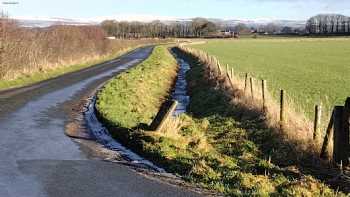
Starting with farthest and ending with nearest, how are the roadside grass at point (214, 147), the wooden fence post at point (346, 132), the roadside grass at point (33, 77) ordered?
the roadside grass at point (33, 77)
the wooden fence post at point (346, 132)
the roadside grass at point (214, 147)

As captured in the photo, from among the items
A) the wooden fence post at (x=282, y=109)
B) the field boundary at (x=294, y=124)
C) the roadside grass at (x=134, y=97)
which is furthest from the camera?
the roadside grass at (x=134, y=97)

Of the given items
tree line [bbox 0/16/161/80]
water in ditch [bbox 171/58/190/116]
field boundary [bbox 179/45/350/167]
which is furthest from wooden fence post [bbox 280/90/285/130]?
tree line [bbox 0/16/161/80]

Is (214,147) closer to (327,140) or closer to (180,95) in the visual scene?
(327,140)

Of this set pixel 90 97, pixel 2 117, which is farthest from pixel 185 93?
pixel 2 117

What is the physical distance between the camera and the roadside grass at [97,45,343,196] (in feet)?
27.9

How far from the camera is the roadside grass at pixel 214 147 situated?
27.9ft

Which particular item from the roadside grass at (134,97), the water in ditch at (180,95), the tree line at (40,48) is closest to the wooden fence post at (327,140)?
the roadside grass at (134,97)

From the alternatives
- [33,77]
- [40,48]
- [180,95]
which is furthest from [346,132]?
[40,48]

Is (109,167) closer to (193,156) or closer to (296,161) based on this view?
(193,156)

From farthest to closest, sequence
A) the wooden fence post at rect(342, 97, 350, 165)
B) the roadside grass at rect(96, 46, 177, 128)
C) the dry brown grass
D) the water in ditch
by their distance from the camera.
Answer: the water in ditch < the roadside grass at rect(96, 46, 177, 128) < the dry brown grass < the wooden fence post at rect(342, 97, 350, 165)

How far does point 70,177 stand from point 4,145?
3.15 meters

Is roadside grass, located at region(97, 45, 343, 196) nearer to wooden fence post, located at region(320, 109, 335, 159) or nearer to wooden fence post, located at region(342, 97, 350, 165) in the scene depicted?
wooden fence post, located at region(320, 109, 335, 159)

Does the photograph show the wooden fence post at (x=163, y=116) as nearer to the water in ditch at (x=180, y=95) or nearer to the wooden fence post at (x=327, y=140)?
the wooden fence post at (x=327, y=140)

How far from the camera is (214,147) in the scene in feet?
42.4
